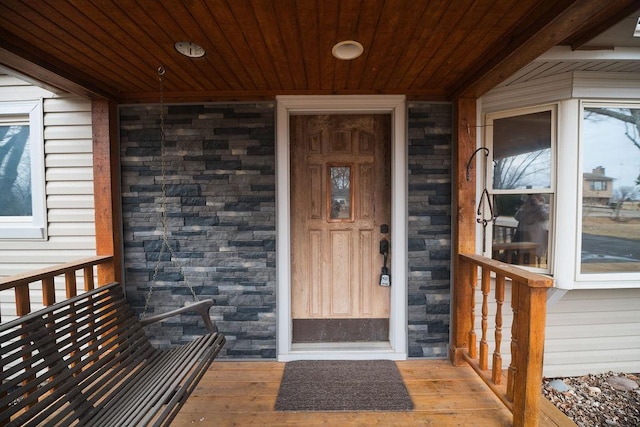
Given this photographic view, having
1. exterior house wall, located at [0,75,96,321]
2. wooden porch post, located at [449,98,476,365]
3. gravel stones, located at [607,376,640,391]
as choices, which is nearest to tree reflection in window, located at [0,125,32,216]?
exterior house wall, located at [0,75,96,321]

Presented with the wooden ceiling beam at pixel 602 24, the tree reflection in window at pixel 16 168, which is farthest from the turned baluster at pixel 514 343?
the tree reflection in window at pixel 16 168

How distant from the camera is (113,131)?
2.30 m

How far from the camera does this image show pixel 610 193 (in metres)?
2.51

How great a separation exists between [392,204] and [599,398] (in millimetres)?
2410

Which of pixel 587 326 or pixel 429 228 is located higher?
pixel 429 228

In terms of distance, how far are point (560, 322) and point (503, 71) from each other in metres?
2.28

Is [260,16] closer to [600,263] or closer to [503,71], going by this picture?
[503,71]

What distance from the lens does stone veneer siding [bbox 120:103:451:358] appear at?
7.65 ft

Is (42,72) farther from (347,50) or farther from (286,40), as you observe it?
(347,50)

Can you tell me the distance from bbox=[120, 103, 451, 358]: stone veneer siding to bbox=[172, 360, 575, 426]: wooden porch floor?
0.70ft

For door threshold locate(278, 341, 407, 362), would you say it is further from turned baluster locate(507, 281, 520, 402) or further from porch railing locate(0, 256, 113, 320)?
porch railing locate(0, 256, 113, 320)

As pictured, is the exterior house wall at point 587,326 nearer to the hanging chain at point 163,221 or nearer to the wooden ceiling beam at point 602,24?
the wooden ceiling beam at point 602,24

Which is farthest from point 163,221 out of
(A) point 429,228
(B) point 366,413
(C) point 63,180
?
(A) point 429,228

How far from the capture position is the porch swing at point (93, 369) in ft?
3.92
